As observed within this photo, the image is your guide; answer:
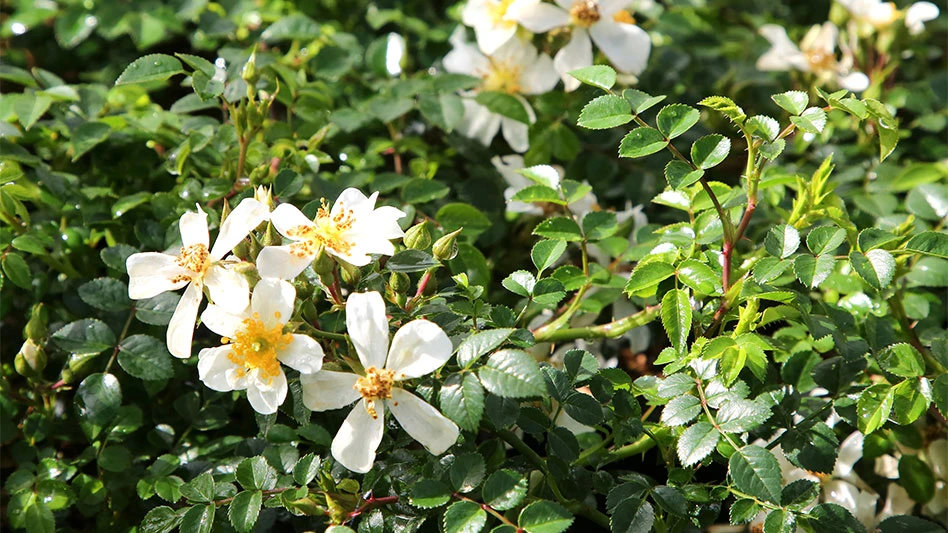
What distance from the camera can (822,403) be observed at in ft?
3.43

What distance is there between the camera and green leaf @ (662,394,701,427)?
0.91m

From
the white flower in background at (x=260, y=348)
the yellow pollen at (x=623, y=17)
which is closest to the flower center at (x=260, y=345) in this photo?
the white flower in background at (x=260, y=348)

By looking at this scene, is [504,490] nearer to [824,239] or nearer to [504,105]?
[824,239]

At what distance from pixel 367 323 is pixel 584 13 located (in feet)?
2.66

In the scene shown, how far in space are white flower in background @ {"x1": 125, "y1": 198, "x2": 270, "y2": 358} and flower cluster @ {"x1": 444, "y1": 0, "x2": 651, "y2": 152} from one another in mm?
639

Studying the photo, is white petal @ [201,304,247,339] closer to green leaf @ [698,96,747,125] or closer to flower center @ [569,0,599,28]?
green leaf @ [698,96,747,125]

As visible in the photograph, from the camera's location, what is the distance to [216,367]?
87cm

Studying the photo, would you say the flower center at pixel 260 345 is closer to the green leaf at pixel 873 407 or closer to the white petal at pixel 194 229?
the white petal at pixel 194 229

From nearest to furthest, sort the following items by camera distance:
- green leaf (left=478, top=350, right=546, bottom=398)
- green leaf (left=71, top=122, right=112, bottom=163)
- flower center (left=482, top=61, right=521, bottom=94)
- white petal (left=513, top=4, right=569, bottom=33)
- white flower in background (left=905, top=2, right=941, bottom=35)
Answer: green leaf (left=478, top=350, right=546, bottom=398)
green leaf (left=71, top=122, right=112, bottom=163)
white petal (left=513, top=4, right=569, bottom=33)
flower center (left=482, top=61, right=521, bottom=94)
white flower in background (left=905, top=2, right=941, bottom=35)

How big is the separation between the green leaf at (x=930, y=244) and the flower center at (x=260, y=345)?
2.20 ft

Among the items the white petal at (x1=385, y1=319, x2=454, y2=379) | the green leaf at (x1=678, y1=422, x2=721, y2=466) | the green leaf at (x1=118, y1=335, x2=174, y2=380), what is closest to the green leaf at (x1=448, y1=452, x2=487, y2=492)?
→ the white petal at (x1=385, y1=319, x2=454, y2=379)

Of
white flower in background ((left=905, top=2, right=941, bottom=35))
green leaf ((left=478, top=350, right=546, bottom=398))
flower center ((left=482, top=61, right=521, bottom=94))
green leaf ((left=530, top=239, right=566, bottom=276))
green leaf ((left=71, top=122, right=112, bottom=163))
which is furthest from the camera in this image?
white flower in background ((left=905, top=2, right=941, bottom=35))

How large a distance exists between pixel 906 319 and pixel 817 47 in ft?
2.41

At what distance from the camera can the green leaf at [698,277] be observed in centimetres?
93
